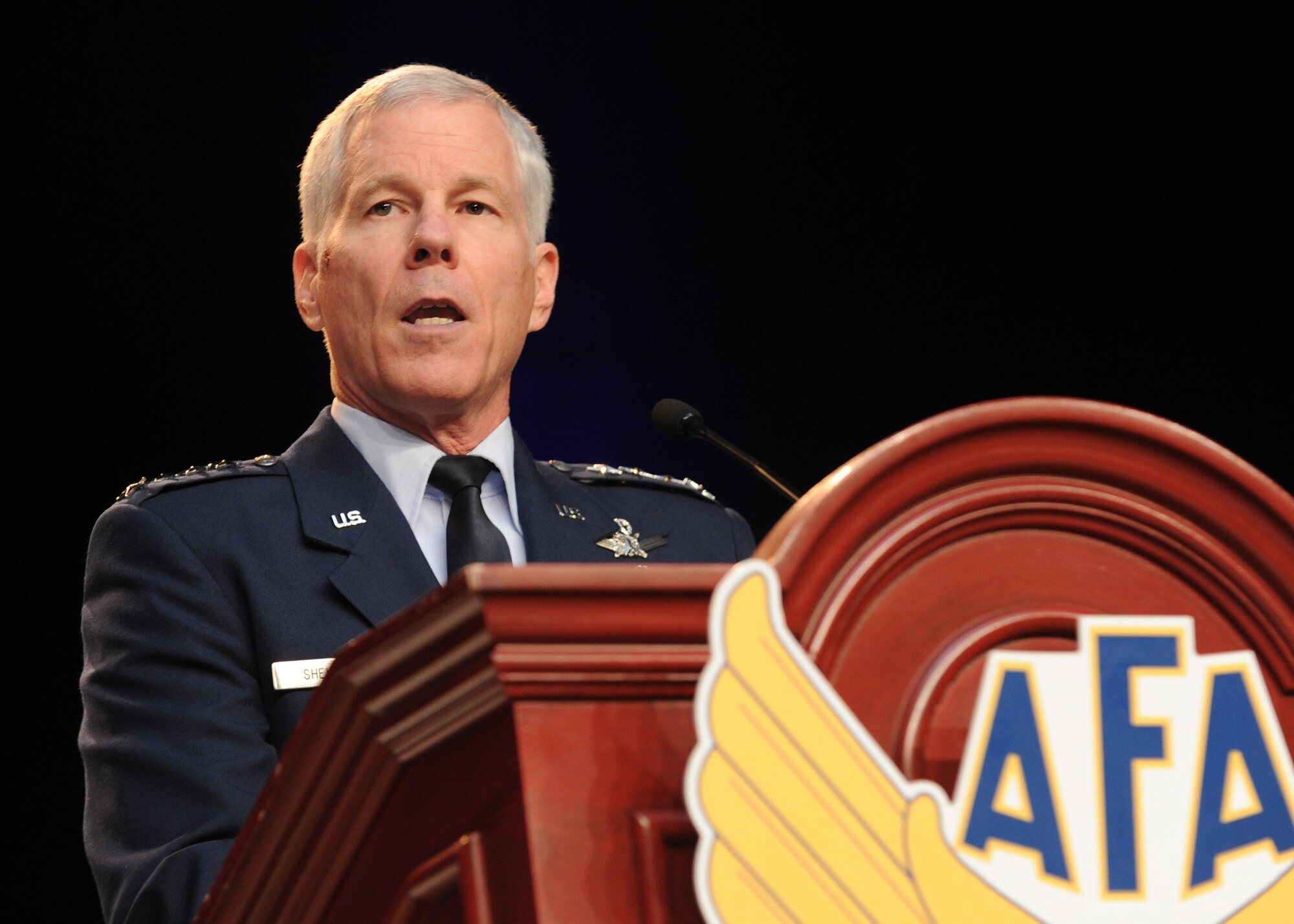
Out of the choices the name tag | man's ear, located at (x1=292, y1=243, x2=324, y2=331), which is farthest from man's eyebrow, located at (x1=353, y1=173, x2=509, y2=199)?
the name tag

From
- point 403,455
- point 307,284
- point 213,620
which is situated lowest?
point 213,620

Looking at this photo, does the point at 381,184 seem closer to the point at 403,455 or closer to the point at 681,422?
the point at 403,455

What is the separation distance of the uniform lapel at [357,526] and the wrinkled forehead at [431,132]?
1.10 feet

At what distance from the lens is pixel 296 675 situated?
148cm

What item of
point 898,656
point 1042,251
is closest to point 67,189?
point 1042,251

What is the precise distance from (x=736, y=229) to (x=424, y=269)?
5.49ft

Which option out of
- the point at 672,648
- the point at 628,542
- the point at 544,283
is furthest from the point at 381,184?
the point at 672,648

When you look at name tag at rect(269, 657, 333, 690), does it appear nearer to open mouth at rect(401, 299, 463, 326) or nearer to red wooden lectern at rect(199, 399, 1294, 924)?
open mouth at rect(401, 299, 463, 326)

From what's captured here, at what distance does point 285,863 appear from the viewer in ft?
2.87

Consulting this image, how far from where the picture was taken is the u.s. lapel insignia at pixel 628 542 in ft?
6.12

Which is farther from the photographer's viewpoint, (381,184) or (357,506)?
(381,184)

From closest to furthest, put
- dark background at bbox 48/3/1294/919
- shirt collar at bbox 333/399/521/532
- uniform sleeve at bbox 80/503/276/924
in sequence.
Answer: uniform sleeve at bbox 80/503/276/924 < shirt collar at bbox 333/399/521/532 < dark background at bbox 48/3/1294/919

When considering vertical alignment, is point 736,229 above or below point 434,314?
above

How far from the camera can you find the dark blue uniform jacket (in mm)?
1316
